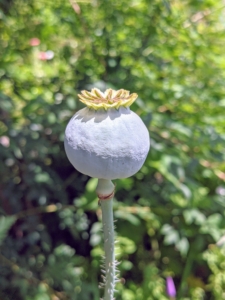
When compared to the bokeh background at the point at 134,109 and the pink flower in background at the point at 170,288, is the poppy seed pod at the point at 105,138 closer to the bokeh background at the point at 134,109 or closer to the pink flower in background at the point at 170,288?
the bokeh background at the point at 134,109

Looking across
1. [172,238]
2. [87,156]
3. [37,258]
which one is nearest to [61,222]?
[37,258]

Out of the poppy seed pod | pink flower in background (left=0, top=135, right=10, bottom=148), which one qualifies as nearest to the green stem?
the poppy seed pod

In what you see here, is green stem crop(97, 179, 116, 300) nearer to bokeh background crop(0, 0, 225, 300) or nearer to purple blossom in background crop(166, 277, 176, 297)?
bokeh background crop(0, 0, 225, 300)

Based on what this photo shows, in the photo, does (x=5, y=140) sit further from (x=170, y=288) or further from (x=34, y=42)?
(x=170, y=288)

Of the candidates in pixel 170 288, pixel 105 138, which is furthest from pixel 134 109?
pixel 105 138

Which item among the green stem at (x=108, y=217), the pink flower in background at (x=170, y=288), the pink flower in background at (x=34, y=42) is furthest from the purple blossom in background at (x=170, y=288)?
the pink flower in background at (x=34, y=42)

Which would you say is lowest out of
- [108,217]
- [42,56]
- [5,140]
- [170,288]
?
[170,288]

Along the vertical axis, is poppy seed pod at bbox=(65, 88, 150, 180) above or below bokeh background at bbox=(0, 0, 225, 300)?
above
